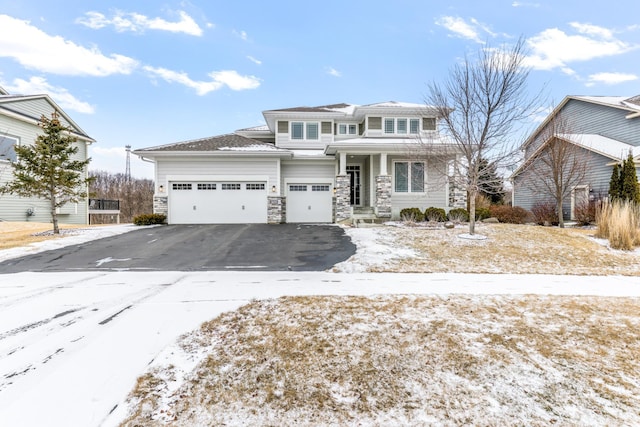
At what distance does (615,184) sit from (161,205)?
20.3m

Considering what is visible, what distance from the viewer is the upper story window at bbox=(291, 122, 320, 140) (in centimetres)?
1691

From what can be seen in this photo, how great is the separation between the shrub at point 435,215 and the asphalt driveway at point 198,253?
483cm

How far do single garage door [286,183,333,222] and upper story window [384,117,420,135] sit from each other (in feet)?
15.5

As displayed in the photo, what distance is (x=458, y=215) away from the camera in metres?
13.8

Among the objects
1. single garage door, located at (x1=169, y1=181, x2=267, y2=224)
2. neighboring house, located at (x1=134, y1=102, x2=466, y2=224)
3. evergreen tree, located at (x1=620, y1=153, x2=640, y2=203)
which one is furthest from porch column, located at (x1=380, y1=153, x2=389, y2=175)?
evergreen tree, located at (x1=620, y1=153, x2=640, y2=203)

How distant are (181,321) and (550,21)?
1601 cm

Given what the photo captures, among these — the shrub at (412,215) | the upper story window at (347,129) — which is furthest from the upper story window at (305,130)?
the shrub at (412,215)

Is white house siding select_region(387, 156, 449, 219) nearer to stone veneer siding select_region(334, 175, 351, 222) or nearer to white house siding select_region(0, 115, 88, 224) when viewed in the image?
stone veneer siding select_region(334, 175, 351, 222)

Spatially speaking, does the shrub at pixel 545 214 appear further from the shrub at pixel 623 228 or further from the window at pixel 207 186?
the window at pixel 207 186

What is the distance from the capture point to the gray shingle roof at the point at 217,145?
14766 millimetres

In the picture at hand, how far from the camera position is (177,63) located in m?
15.6

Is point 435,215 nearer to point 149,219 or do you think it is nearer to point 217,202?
point 217,202

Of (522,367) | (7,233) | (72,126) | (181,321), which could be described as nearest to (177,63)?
(72,126)

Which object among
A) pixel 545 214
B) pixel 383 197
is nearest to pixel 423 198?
pixel 383 197
